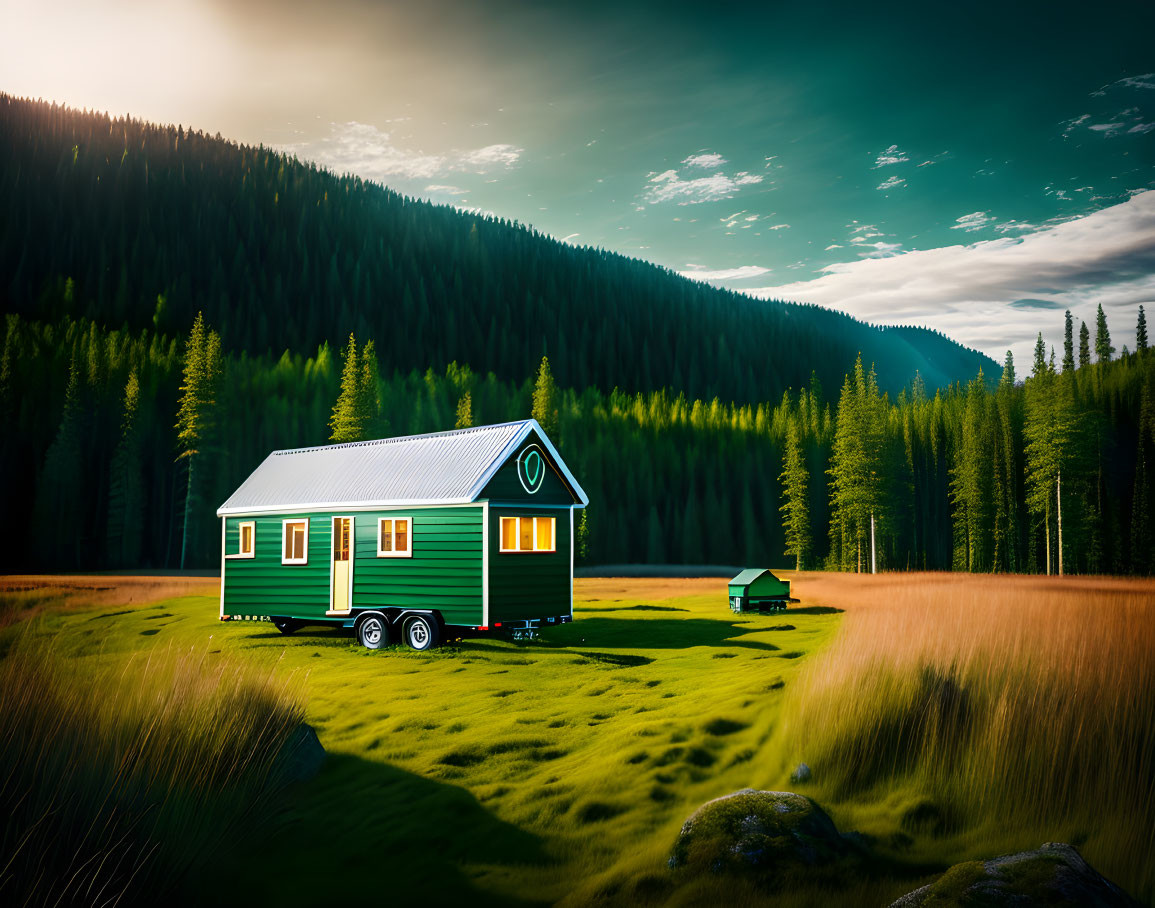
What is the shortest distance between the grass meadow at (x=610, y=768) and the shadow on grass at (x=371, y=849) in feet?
0.09

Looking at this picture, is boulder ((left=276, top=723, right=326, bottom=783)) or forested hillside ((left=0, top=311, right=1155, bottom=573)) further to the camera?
forested hillside ((left=0, top=311, right=1155, bottom=573))

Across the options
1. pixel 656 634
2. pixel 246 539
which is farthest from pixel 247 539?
pixel 656 634

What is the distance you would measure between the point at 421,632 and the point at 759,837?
50.6ft

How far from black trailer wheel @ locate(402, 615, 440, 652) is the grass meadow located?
7.76 metres

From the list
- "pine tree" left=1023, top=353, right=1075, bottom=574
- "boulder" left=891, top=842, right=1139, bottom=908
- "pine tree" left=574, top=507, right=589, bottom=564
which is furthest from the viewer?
"pine tree" left=574, top=507, right=589, bottom=564

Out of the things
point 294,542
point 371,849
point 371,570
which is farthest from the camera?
point 294,542

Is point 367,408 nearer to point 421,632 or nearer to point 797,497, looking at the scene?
point 797,497

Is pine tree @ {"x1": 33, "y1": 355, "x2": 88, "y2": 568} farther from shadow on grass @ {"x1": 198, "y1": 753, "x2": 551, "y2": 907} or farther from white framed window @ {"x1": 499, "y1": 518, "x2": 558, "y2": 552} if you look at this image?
shadow on grass @ {"x1": 198, "y1": 753, "x2": 551, "y2": 907}

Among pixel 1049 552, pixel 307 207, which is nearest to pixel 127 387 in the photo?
pixel 1049 552

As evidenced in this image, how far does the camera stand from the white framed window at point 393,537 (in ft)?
71.0

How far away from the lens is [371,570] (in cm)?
2219

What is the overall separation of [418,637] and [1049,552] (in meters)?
48.6

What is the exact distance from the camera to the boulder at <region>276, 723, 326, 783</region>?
9.77m

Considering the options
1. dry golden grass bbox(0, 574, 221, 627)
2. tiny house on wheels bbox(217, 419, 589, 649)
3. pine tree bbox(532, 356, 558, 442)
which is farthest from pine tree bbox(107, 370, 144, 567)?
tiny house on wheels bbox(217, 419, 589, 649)
